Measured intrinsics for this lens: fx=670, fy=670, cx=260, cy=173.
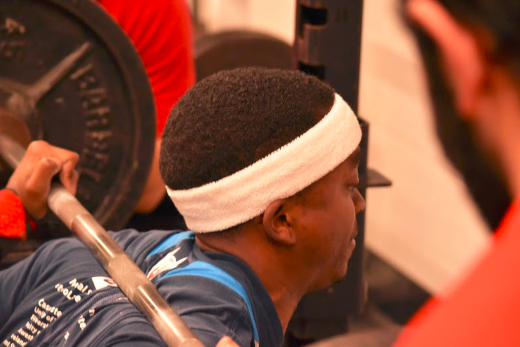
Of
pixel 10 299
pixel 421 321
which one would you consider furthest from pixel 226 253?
pixel 421 321

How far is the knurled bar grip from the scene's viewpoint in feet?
2.19

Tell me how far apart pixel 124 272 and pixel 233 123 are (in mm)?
217

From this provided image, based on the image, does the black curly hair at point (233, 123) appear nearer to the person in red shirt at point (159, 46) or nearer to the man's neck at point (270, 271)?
the man's neck at point (270, 271)

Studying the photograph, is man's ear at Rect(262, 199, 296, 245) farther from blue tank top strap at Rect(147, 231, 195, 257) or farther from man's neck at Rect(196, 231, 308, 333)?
blue tank top strap at Rect(147, 231, 195, 257)

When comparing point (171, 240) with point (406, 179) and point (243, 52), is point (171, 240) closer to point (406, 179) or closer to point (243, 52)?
point (243, 52)

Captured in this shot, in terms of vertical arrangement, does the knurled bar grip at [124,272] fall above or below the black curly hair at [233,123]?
below

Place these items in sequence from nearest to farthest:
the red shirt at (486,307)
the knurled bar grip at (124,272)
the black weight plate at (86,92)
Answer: the red shirt at (486,307) → the knurled bar grip at (124,272) → the black weight plate at (86,92)

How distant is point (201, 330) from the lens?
27.6 inches

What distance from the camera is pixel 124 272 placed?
79 centimetres

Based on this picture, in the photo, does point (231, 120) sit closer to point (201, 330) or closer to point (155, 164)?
point (201, 330)

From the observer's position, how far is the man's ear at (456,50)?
1.03 feet

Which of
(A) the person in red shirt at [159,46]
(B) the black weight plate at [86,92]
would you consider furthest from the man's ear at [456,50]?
(A) the person in red shirt at [159,46]

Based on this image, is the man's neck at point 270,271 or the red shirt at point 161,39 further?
the red shirt at point 161,39

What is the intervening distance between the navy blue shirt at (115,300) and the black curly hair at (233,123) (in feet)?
0.35
